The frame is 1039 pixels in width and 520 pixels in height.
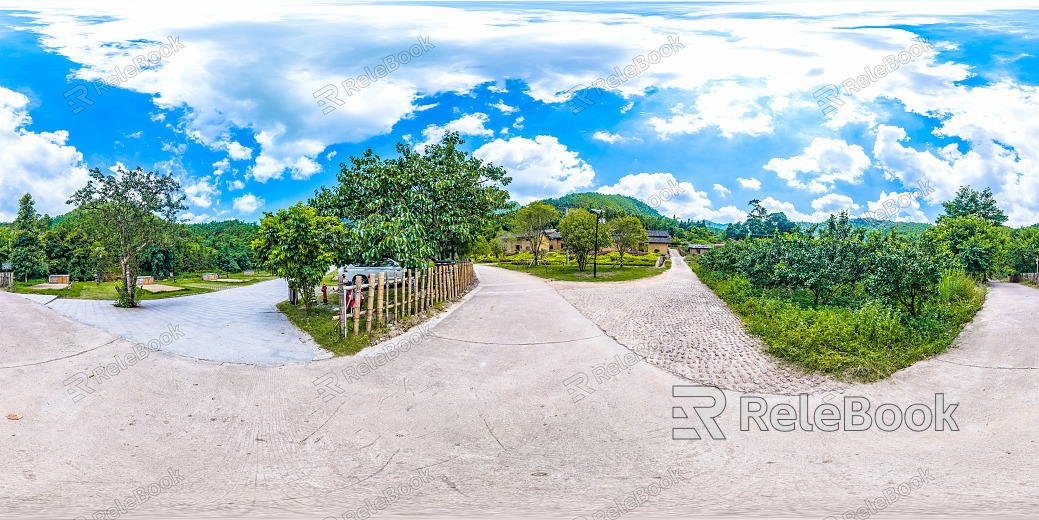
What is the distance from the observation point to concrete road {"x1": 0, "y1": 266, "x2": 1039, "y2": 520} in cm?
316

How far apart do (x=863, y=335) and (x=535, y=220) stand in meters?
37.4

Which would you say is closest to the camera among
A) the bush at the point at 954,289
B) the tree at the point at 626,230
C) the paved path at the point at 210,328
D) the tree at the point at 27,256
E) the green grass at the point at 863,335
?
the green grass at the point at 863,335

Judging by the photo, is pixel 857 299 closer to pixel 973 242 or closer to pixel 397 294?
pixel 397 294

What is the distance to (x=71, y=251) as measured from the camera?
2255cm

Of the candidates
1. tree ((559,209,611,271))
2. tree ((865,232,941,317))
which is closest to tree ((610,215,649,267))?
tree ((559,209,611,271))

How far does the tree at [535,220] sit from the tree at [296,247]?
32684mm

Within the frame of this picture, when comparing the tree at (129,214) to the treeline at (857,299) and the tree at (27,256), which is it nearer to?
the tree at (27,256)

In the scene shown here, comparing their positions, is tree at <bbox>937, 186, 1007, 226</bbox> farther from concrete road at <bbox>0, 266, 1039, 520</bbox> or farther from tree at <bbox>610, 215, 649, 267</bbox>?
concrete road at <bbox>0, 266, 1039, 520</bbox>

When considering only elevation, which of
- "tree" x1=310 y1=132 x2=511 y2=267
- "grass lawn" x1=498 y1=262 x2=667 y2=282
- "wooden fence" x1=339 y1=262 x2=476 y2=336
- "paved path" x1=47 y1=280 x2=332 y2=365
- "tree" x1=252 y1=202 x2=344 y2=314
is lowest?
"paved path" x1=47 y1=280 x2=332 y2=365

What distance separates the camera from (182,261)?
3538 centimetres

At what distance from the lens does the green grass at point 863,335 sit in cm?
575

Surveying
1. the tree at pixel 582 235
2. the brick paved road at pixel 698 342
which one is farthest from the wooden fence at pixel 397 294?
the tree at pixel 582 235

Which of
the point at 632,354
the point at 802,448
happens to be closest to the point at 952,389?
the point at 802,448

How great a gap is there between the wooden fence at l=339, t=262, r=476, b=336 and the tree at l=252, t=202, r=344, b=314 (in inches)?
37.9
